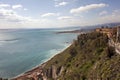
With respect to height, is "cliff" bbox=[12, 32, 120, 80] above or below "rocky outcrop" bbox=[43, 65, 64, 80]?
above

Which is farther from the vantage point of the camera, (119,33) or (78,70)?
(78,70)

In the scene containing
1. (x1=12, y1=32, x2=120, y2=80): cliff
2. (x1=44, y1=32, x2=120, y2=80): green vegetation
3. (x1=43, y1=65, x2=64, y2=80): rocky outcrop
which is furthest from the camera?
(x1=43, y1=65, x2=64, y2=80): rocky outcrop

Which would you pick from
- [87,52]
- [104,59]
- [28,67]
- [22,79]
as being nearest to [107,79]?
[104,59]

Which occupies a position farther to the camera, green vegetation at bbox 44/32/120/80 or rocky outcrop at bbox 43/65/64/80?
rocky outcrop at bbox 43/65/64/80

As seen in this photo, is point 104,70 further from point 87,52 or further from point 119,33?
point 87,52

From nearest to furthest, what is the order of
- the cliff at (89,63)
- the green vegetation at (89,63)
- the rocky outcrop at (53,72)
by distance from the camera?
the green vegetation at (89,63)
the cliff at (89,63)
the rocky outcrop at (53,72)

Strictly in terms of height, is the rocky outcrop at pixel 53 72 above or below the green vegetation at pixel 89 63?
below

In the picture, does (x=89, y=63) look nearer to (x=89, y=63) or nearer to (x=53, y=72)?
(x=89, y=63)

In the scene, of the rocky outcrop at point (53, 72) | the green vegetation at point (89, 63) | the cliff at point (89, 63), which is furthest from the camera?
the rocky outcrop at point (53, 72)

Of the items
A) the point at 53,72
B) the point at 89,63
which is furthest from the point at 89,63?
the point at 53,72
